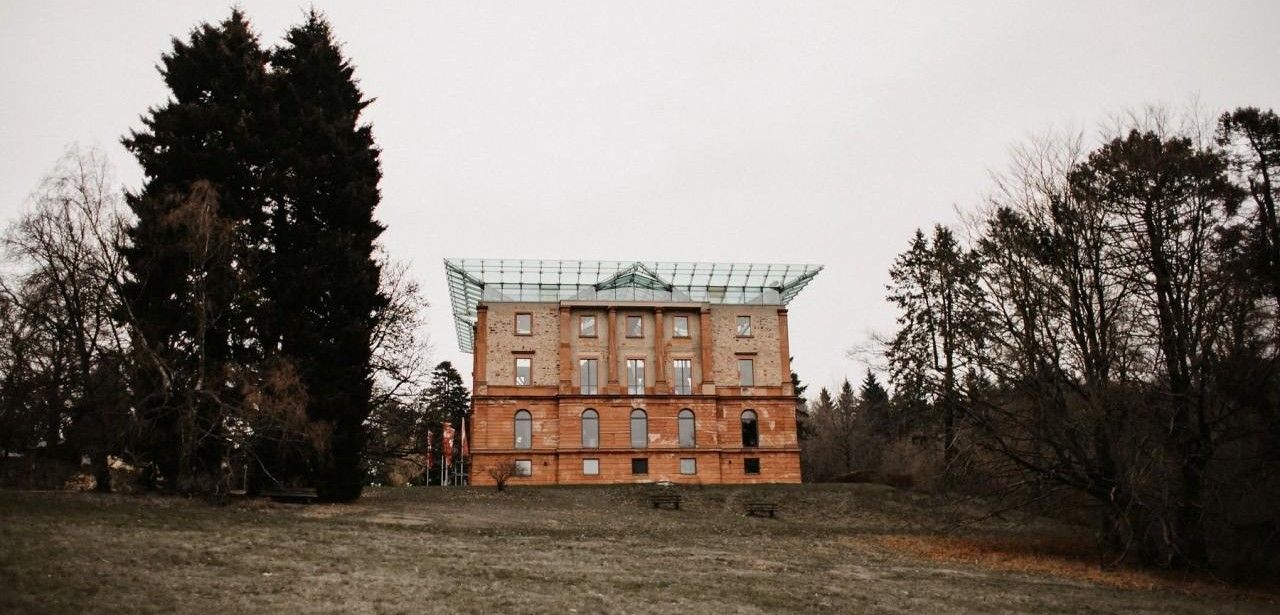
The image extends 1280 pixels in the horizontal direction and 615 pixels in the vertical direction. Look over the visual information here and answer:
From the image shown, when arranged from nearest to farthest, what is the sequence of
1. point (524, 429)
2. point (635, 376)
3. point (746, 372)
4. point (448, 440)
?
point (524, 429)
point (635, 376)
point (746, 372)
point (448, 440)

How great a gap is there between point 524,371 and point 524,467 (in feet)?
18.5

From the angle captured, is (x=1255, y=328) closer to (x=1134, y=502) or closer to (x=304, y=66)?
(x=1134, y=502)

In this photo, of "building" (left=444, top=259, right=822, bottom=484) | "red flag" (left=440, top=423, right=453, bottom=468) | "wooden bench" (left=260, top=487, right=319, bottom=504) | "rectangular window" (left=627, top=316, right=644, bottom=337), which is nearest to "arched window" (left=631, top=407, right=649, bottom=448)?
"building" (left=444, top=259, right=822, bottom=484)

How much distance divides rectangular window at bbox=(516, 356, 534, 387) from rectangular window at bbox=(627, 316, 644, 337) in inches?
243

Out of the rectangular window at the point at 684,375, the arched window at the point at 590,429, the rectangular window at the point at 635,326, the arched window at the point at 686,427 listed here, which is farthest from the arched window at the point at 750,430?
the arched window at the point at 590,429

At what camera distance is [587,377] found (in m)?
51.2

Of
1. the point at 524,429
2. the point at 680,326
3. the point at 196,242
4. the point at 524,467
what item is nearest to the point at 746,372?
the point at 680,326

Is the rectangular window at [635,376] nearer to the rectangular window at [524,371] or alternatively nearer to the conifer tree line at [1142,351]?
the rectangular window at [524,371]

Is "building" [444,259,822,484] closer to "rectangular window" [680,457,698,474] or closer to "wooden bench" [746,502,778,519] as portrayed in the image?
"rectangular window" [680,457,698,474]

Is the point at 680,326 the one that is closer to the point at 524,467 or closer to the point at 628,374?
the point at 628,374

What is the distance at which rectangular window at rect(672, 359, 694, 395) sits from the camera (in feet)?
169

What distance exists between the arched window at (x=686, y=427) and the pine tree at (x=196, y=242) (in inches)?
1089

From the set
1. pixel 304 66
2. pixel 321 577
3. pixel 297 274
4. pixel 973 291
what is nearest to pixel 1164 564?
pixel 973 291

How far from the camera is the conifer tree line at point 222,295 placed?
23078 mm
